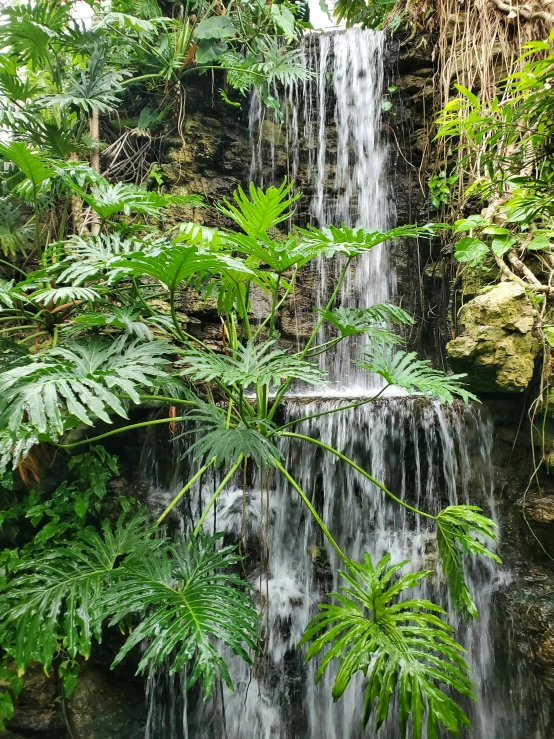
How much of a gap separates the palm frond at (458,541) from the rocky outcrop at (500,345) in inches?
39.4

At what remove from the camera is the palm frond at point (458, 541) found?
173 cm

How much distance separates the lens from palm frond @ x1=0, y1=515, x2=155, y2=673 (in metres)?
1.55

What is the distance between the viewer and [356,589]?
63.5 inches

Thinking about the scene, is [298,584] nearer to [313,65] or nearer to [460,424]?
[460,424]

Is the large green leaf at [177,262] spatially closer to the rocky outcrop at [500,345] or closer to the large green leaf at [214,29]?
the rocky outcrop at [500,345]

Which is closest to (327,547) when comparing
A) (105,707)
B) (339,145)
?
(105,707)

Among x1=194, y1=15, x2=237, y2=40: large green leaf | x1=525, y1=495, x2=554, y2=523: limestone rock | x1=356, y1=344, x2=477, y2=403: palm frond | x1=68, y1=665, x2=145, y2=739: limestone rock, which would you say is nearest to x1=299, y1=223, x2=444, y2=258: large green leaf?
x1=356, y1=344, x2=477, y2=403: palm frond

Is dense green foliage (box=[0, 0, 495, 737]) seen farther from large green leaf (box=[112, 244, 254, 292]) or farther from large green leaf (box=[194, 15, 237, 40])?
large green leaf (box=[194, 15, 237, 40])

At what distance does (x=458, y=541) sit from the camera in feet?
5.87

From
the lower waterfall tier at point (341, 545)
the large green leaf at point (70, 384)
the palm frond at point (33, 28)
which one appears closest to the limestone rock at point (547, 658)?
the lower waterfall tier at point (341, 545)

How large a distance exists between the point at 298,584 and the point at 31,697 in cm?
147

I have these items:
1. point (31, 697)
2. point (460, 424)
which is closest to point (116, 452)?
point (31, 697)

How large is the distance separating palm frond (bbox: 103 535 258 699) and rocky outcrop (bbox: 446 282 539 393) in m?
1.69

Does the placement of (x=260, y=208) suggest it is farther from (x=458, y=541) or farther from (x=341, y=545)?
(x=341, y=545)
